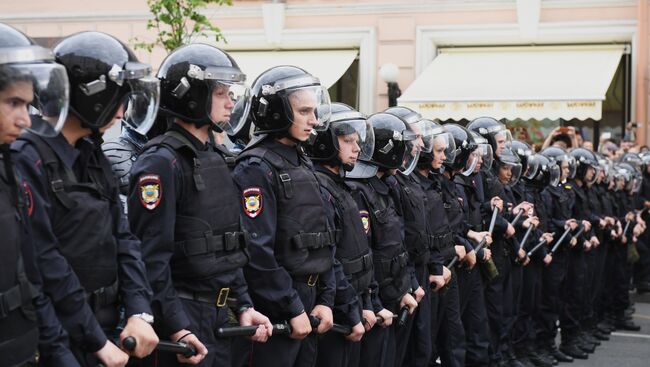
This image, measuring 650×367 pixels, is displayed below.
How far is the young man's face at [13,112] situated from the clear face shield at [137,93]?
0.61m

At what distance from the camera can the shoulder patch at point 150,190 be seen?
452 cm

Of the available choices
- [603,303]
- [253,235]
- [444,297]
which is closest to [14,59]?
[253,235]

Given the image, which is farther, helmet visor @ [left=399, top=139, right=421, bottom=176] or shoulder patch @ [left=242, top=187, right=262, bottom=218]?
helmet visor @ [left=399, top=139, right=421, bottom=176]

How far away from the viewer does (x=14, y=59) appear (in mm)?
3506

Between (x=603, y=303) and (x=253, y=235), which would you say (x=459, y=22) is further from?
(x=253, y=235)

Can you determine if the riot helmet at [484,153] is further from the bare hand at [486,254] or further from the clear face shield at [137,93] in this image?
the clear face shield at [137,93]

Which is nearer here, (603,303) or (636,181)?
(603,303)

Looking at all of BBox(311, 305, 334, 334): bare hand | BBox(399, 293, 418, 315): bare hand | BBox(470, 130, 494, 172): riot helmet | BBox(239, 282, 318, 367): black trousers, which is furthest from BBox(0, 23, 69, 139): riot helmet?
BBox(470, 130, 494, 172): riot helmet

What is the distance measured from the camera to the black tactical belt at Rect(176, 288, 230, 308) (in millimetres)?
4656

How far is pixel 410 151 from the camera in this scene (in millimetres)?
7352

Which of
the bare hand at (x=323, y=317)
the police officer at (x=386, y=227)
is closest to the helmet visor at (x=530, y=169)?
the police officer at (x=386, y=227)

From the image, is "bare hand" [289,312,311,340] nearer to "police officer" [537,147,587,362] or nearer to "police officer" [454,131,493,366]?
"police officer" [454,131,493,366]

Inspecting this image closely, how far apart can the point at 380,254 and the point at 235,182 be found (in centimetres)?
165

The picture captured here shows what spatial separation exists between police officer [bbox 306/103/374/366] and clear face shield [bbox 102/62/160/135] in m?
1.71
